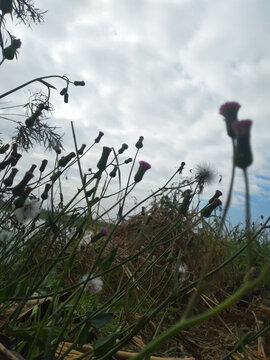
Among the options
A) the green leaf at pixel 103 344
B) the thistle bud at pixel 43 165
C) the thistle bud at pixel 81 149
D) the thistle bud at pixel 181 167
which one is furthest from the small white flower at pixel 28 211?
the green leaf at pixel 103 344

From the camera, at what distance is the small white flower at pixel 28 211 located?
1.69m

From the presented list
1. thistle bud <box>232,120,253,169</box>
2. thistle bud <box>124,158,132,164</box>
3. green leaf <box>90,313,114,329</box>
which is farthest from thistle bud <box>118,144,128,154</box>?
thistle bud <box>232,120,253,169</box>

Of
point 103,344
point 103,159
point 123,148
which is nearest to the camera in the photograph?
point 103,344

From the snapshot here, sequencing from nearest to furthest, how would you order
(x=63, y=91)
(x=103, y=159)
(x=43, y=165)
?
(x=103, y=159) < (x=63, y=91) < (x=43, y=165)

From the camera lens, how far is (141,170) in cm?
147

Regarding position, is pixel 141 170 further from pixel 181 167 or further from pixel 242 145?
pixel 242 145

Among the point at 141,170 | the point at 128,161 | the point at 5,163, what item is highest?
the point at 128,161

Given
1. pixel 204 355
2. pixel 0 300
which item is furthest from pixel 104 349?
pixel 204 355

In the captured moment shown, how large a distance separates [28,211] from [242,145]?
1.36 m

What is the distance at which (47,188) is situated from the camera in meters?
1.61

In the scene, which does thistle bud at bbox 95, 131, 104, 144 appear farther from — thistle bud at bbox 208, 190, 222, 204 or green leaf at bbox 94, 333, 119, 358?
green leaf at bbox 94, 333, 119, 358

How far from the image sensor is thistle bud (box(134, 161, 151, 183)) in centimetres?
145

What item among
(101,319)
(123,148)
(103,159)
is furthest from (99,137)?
(101,319)

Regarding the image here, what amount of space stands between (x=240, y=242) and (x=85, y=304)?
1.64m
